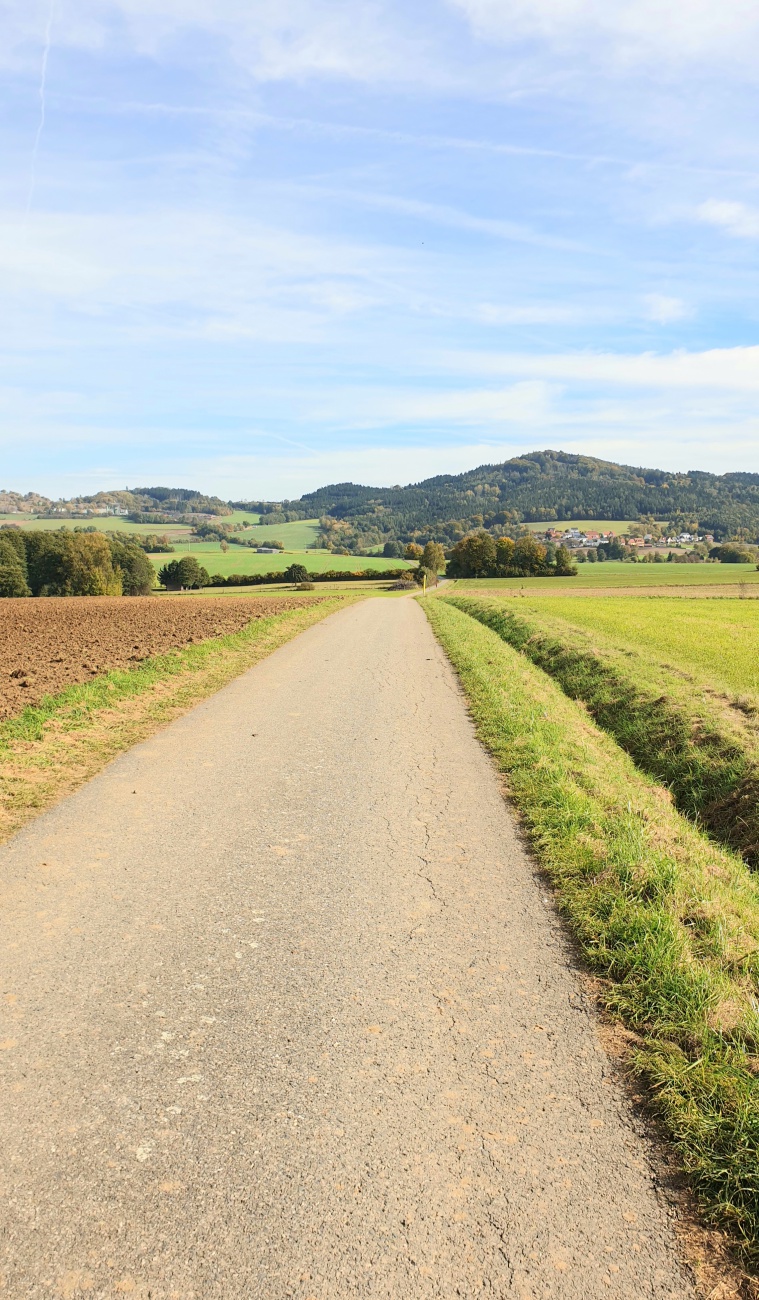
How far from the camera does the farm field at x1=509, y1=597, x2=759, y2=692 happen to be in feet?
54.5

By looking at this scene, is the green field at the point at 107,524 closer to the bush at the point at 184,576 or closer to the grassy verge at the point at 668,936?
the bush at the point at 184,576

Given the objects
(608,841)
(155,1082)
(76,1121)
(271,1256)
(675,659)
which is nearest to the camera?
(271,1256)

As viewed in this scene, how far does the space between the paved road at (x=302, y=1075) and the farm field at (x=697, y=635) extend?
11555 mm

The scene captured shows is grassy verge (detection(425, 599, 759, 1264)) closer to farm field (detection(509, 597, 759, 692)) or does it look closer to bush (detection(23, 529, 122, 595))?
farm field (detection(509, 597, 759, 692))

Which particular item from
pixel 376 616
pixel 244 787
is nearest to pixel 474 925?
pixel 244 787

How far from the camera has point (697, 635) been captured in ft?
78.6

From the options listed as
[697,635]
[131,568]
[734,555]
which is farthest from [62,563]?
[734,555]

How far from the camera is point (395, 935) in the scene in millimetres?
4758

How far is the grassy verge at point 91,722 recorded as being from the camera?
774 cm

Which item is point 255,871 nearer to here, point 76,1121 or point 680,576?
point 76,1121

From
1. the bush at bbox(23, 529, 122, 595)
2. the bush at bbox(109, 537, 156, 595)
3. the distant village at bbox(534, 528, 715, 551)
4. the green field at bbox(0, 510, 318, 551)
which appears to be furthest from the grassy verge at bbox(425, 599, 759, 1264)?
the green field at bbox(0, 510, 318, 551)

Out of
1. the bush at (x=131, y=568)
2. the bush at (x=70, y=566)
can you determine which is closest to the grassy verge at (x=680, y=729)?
the bush at (x=70, y=566)

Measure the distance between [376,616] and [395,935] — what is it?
1246 inches

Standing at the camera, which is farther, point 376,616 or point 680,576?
point 680,576
